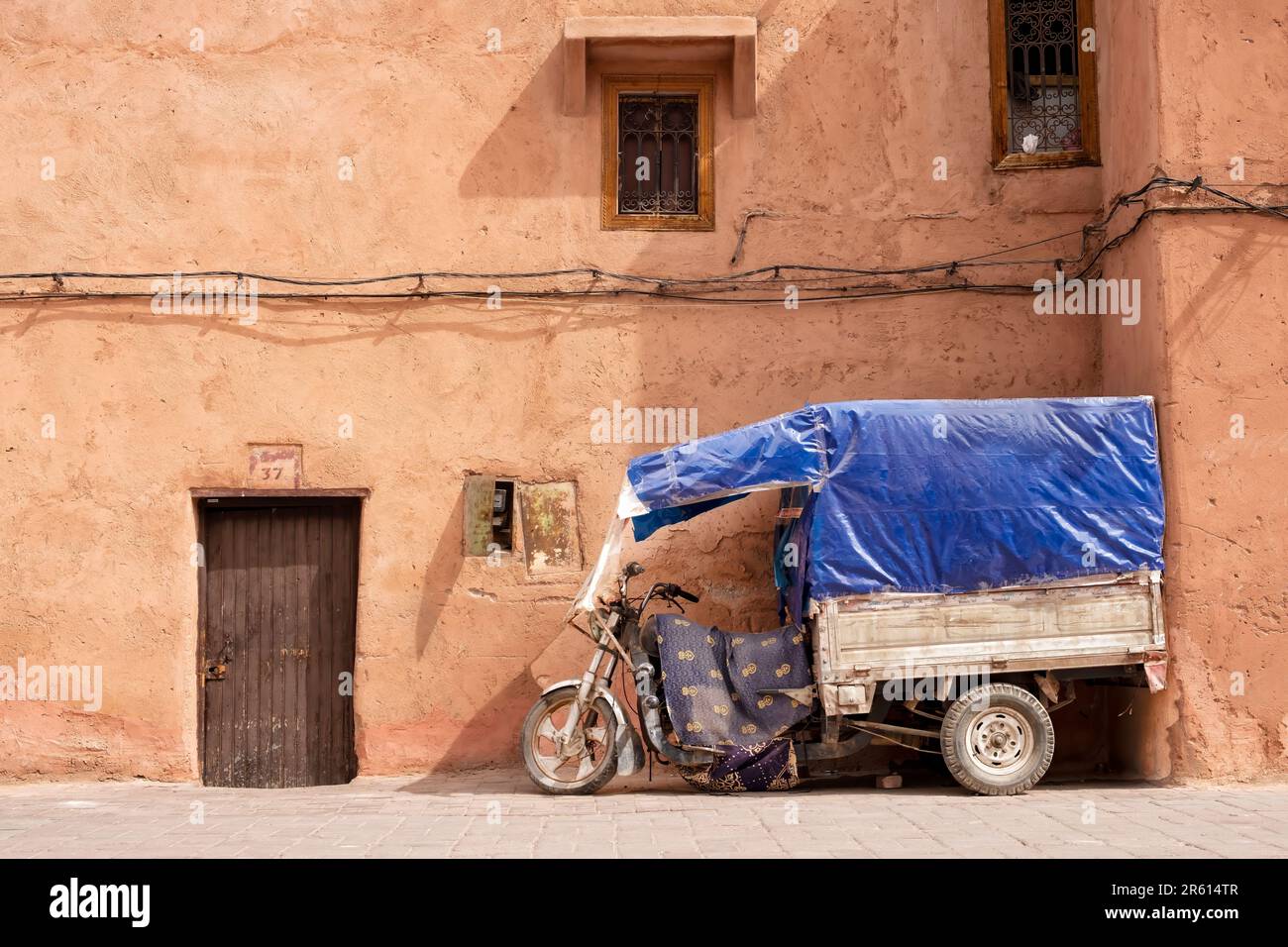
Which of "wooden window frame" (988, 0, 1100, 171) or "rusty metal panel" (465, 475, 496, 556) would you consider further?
"wooden window frame" (988, 0, 1100, 171)

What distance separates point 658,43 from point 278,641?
16.8 feet

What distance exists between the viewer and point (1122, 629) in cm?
758

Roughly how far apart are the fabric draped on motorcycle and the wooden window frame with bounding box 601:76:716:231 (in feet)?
10.2

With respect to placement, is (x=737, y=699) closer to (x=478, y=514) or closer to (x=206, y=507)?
(x=478, y=514)

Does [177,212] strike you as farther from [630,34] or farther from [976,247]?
[976,247]

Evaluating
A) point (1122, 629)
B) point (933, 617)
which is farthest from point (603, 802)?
point (1122, 629)

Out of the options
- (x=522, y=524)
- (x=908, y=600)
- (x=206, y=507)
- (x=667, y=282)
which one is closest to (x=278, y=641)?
(x=206, y=507)

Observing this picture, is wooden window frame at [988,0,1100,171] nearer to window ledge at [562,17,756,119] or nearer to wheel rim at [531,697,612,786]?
window ledge at [562,17,756,119]

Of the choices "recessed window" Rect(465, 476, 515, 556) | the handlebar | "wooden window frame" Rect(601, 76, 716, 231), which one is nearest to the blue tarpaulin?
the handlebar

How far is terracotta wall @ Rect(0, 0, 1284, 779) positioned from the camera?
879 cm

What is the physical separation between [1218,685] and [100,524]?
24.6 feet

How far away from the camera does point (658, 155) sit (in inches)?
370

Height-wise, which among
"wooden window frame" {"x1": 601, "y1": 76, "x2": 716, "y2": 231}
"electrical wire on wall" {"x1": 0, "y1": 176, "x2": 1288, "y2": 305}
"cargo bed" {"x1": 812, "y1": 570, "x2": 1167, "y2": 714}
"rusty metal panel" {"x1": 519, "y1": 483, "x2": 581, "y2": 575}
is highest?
"wooden window frame" {"x1": 601, "y1": 76, "x2": 716, "y2": 231}

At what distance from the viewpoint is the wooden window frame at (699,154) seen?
9234 mm
